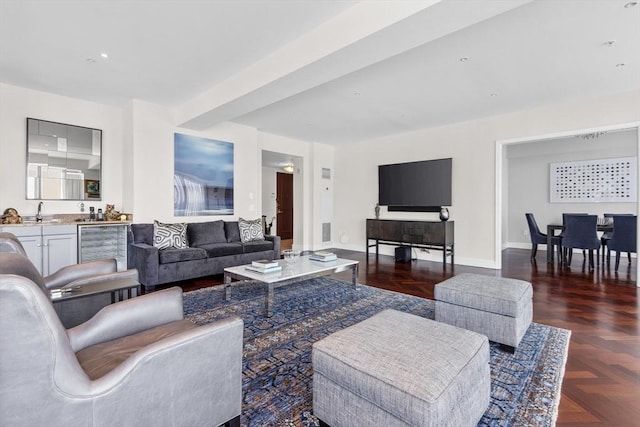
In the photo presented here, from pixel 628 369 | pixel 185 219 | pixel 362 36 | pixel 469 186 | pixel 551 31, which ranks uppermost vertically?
pixel 551 31

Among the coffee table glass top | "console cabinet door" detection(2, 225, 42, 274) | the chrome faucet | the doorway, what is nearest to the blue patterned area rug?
the coffee table glass top

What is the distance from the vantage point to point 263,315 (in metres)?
2.90

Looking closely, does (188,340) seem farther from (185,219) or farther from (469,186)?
(469,186)

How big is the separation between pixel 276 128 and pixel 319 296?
371 centimetres

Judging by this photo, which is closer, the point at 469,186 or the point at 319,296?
the point at 319,296

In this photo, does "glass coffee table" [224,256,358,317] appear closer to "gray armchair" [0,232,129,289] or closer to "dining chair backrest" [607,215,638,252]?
"gray armchair" [0,232,129,289]

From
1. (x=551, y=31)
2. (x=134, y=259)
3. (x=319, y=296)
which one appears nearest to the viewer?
(x=551, y=31)

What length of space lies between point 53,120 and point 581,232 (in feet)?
26.6

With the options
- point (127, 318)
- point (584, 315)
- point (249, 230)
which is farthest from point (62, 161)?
point (584, 315)

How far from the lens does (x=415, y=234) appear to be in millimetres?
5762

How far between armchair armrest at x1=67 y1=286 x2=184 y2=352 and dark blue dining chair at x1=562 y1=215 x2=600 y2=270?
603cm

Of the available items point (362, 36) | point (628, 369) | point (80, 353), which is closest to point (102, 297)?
point (80, 353)

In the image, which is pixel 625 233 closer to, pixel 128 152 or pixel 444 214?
pixel 444 214

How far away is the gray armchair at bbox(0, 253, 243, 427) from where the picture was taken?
877 millimetres
